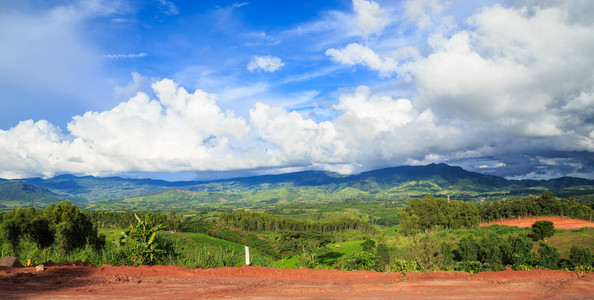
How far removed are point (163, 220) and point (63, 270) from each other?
392 ft

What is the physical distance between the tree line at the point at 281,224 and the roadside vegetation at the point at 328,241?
530mm

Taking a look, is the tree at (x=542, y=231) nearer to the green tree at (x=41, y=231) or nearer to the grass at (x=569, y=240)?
the grass at (x=569, y=240)

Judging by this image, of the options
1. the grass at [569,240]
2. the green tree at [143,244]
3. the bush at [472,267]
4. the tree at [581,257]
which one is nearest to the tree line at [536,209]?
the grass at [569,240]

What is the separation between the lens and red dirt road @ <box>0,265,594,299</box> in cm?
756

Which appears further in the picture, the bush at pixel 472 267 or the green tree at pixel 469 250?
the green tree at pixel 469 250

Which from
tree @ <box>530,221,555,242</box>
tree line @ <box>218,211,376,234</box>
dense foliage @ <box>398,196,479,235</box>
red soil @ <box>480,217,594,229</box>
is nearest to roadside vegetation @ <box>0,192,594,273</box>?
tree @ <box>530,221,555,242</box>

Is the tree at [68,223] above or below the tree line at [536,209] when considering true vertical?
above

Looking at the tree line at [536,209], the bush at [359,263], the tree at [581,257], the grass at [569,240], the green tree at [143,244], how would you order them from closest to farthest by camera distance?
1. the green tree at [143,244]
2. the bush at [359,263]
3. the tree at [581,257]
4. the grass at [569,240]
5. the tree line at [536,209]

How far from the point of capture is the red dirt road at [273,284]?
756 cm

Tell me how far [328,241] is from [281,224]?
3515 inches

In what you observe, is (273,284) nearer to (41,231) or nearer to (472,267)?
(472,267)

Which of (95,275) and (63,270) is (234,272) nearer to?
(95,275)

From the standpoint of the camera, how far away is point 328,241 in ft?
226

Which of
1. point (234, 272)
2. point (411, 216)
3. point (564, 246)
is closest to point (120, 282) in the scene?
point (234, 272)
